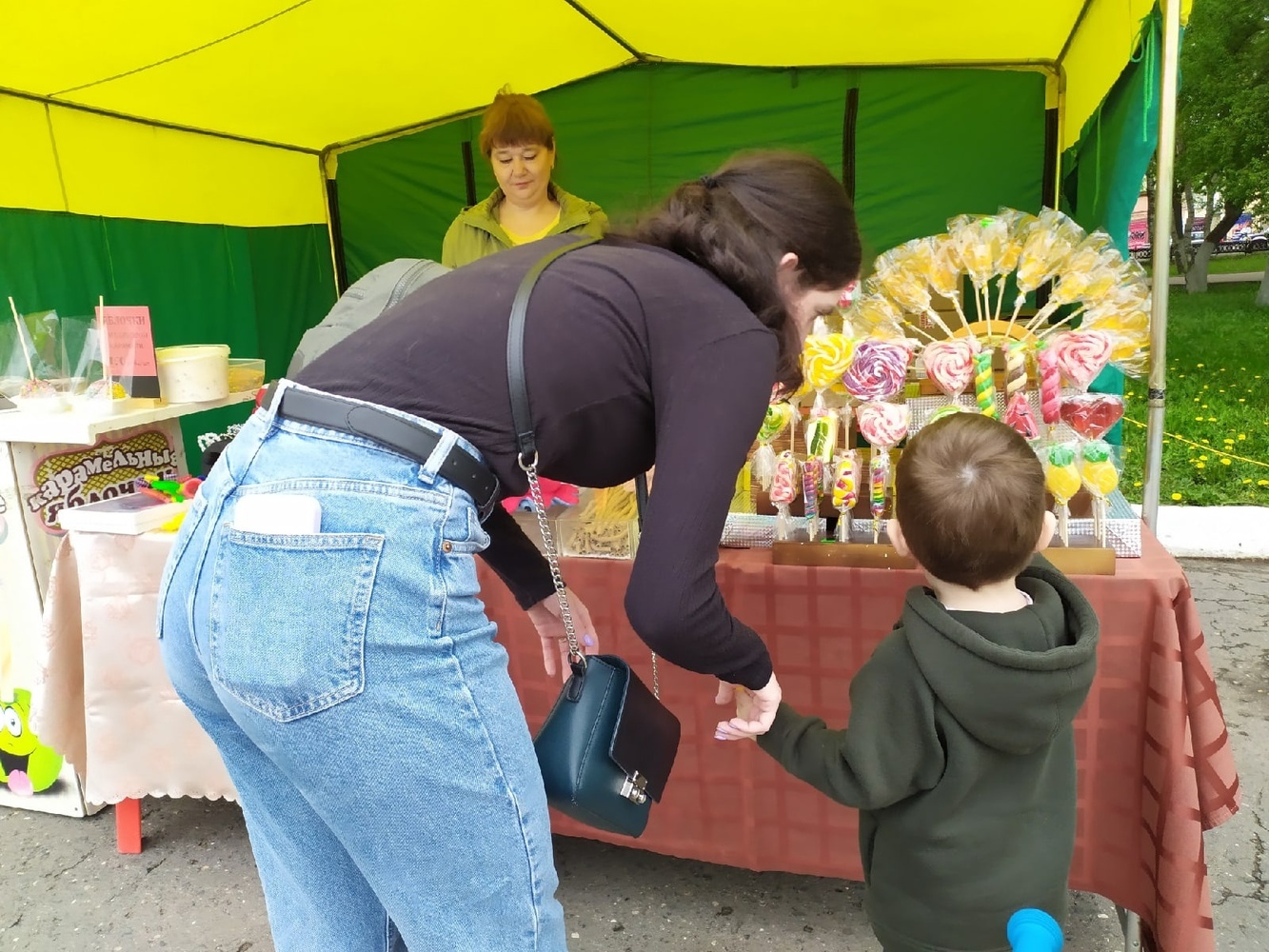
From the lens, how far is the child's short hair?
1154mm

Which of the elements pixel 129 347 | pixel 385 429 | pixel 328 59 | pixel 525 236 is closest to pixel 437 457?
pixel 385 429

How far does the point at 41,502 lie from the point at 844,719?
6.95 feet

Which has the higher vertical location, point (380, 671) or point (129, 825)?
point (380, 671)

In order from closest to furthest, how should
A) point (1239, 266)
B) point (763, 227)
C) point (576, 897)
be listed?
1. point (763, 227)
2. point (576, 897)
3. point (1239, 266)

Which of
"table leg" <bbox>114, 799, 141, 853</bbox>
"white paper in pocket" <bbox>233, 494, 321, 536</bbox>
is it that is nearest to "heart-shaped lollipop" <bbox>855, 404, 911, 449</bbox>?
"white paper in pocket" <bbox>233, 494, 321, 536</bbox>

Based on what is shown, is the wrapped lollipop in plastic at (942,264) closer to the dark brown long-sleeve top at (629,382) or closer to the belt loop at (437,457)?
the dark brown long-sleeve top at (629,382)

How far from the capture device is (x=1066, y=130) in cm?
360

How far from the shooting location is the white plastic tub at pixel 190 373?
245 cm

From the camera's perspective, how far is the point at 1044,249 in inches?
78.3

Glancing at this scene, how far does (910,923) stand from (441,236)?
4.13 m

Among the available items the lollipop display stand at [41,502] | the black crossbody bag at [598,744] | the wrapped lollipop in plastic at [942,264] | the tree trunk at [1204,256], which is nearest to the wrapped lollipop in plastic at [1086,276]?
the wrapped lollipop in plastic at [942,264]

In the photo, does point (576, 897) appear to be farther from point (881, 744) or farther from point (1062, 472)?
point (1062, 472)

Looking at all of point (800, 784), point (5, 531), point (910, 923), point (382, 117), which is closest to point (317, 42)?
point (382, 117)

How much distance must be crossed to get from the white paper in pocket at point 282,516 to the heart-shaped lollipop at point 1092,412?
56.7 inches
